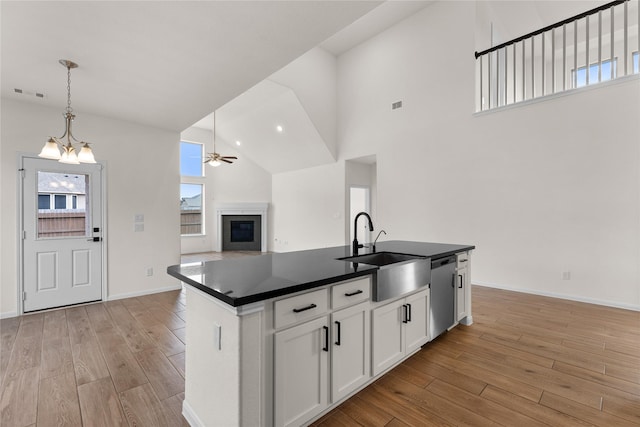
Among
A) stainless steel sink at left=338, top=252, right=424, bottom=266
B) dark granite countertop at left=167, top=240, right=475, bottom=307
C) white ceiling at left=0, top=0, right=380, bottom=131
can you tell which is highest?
white ceiling at left=0, top=0, right=380, bottom=131

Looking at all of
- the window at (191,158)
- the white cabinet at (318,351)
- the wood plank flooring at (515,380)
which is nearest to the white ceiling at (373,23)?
the window at (191,158)

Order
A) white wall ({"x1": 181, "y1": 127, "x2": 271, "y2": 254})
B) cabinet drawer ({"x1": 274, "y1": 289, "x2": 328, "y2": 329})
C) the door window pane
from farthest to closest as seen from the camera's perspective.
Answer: white wall ({"x1": 181, "y1": 127, "x2": 271, "y2": 254})
the door window pane
cabinet drawer ({"x1": 274, "y1": 289, "x2": 328, "y2": 329})

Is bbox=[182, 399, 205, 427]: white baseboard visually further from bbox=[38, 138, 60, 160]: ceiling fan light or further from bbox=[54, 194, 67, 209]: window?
bbox=[54, 194, 67, 209]: window

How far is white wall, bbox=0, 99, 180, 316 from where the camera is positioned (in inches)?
138

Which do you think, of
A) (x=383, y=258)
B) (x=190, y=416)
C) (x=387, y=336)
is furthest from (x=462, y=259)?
(x=190, y=416)

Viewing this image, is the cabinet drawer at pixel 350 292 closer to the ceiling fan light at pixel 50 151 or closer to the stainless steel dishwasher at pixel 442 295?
the stainless steel dishwasher at pixel 442 295

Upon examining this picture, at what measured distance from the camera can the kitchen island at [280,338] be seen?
1.31 m

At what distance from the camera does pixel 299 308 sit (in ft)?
4.91

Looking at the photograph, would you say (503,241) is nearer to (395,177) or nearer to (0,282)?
(395,177)

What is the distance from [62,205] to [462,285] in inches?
200

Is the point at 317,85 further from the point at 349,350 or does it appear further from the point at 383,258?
the point at 349,350

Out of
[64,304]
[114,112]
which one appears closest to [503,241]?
[114,112]

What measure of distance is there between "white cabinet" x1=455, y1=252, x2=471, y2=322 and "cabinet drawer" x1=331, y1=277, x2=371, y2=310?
4.84 feet

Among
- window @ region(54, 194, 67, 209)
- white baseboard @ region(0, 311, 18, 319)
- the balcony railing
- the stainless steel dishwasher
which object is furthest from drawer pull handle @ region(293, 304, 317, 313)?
the balcony railing
